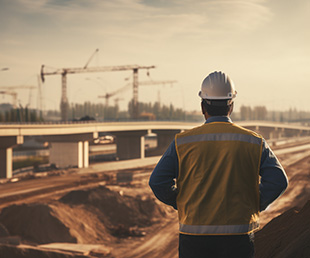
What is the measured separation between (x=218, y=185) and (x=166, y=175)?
1.50 ft

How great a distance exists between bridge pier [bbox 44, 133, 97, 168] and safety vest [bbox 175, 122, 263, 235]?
70.8 m

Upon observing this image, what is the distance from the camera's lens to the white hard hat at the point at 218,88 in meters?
3.86

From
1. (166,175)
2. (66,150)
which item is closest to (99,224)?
(166,175)

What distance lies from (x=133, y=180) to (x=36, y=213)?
92.6ft

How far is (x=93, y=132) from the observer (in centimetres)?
7631

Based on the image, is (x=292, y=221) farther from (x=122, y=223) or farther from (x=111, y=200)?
(x=111, y=200)

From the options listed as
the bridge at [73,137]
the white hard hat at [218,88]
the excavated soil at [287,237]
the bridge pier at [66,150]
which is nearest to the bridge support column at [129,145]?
the bridge at [73,137]

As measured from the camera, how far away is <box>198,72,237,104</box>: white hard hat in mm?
3863

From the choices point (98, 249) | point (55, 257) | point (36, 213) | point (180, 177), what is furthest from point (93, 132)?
point (180, 177)

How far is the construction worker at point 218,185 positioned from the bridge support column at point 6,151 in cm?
5915

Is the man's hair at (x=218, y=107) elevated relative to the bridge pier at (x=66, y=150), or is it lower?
elevated

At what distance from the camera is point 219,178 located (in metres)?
3.61

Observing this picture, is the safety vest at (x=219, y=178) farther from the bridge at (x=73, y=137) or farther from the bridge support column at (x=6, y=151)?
the bridge support column at (x=6, y=151)

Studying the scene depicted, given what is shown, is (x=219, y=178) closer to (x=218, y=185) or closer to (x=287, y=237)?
(x=218, y=185)
